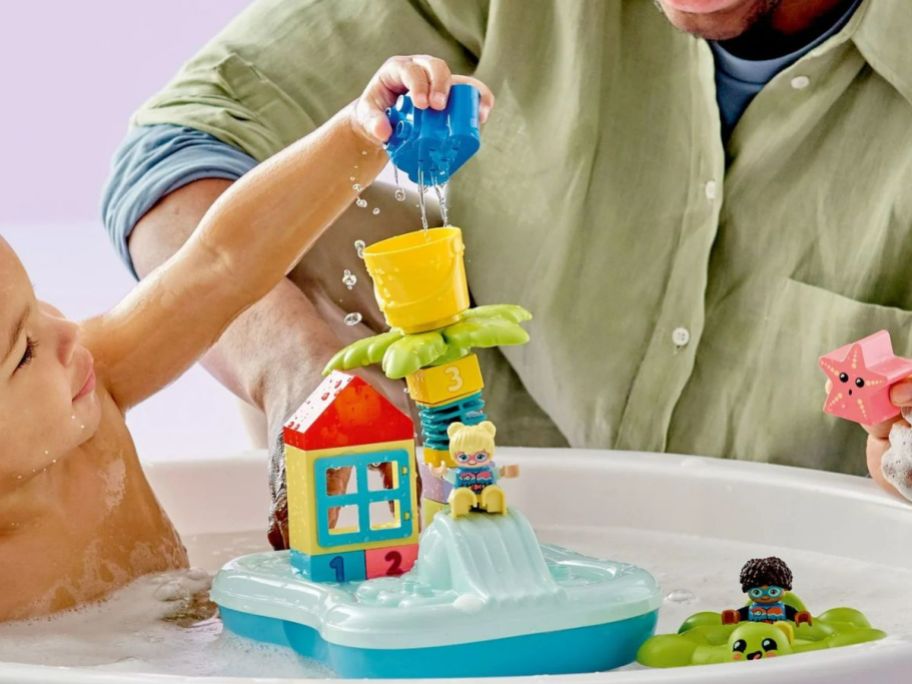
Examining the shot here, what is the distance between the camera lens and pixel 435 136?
0.91m

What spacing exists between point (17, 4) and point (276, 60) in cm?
293

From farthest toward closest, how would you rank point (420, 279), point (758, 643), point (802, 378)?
point (802, 378), point (420, 279), point (758, 643)

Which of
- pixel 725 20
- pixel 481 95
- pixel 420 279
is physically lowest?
pixel 420 279

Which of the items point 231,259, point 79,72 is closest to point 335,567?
point 231,259

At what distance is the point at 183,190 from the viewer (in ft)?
4.51

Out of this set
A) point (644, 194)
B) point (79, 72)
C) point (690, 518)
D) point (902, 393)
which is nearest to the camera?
point (902, 393)

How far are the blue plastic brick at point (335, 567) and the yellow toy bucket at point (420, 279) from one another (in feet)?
0.43

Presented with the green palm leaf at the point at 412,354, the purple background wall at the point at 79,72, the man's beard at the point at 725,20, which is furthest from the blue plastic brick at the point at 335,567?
the purple background wall at the point at 79,72

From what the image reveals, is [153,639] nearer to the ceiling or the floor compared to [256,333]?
nearer to the floor

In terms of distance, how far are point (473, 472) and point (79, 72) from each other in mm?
3604

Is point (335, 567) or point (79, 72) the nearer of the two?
point (335, 567)

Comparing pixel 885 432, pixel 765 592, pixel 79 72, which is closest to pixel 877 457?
pixel 885 432

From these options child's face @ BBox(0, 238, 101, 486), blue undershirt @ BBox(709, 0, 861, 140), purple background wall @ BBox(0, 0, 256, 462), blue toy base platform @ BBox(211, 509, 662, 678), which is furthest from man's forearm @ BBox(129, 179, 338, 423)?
purple background wall @ BBox(0, 0, 256, 462)

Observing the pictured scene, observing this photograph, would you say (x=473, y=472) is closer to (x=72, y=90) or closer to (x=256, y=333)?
(x=256, y=333)
